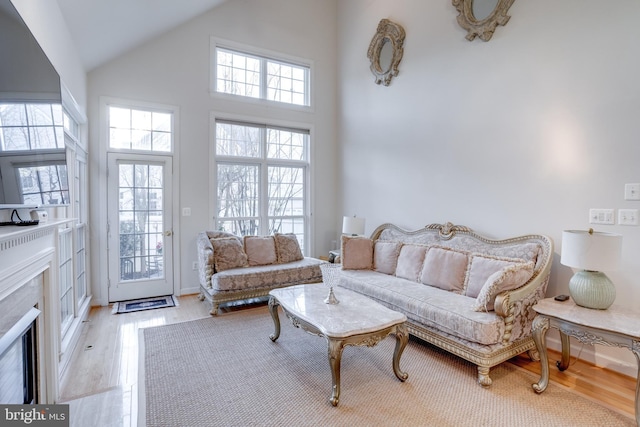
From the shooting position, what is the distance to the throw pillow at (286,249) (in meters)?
4.64

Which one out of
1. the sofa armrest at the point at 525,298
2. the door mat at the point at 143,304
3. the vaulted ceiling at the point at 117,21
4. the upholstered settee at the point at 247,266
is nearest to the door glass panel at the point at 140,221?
the door mat at the point at 143,304

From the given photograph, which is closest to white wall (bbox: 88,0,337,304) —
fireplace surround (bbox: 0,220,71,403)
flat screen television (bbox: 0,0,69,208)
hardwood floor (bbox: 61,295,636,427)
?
hardwood floor (bbox: 61,295,636,427)

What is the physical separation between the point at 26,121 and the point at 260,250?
125 inches

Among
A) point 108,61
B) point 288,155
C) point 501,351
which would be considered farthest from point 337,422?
point 108,61

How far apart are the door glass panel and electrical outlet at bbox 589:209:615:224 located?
15.6ft

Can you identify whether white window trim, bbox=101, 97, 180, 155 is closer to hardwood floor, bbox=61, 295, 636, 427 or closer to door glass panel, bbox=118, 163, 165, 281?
door glass panel, bbox=118, 163, 165, 281

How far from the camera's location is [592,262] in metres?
2.24

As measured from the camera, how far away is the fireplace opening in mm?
1479

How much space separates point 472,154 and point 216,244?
3.26m

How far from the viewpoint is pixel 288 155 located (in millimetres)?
5438

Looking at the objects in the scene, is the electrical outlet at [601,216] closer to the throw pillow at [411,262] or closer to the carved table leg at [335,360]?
the throw pillow at [411,262]

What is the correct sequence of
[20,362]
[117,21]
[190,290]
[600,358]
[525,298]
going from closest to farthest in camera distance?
[20,362] < [525,298] < [600,358] < [117,21] < [190,290]

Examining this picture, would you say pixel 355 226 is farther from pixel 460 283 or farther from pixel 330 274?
pixel 460 283
